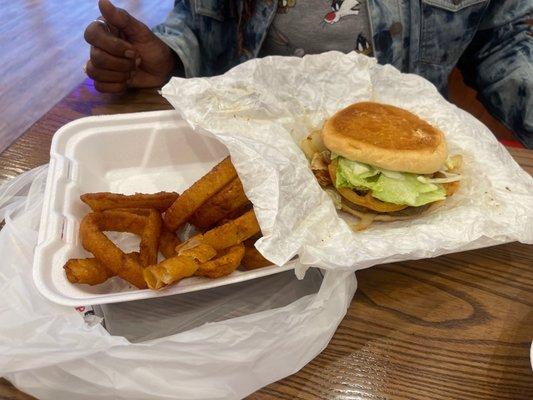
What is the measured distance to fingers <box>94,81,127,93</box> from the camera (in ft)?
4.39

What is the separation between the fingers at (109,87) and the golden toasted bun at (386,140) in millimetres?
665

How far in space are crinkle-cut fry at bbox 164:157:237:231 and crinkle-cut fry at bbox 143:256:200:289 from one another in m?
0.14

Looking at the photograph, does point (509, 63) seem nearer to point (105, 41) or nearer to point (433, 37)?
point (433, 37)

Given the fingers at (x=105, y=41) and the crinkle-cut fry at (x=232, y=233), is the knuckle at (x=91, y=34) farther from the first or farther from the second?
the crinkle-cut fry at (x=232, y=233)

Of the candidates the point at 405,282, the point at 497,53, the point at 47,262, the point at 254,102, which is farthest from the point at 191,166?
the point at 497,53

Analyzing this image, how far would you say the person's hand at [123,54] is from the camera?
1.29m

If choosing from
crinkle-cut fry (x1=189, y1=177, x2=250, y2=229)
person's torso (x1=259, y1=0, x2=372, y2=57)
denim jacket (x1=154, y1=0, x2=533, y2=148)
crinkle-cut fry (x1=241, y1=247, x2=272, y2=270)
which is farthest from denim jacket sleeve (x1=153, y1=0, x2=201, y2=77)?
crinkle-cut fry (x1=241, y1=247, x2=272, y2=270)

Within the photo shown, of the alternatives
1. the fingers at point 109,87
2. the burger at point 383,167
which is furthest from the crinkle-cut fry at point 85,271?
the fingers at point 109,87

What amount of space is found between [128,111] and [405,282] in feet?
3.01

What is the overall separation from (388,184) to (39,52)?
10.0 ft

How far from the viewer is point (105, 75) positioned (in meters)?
1.32

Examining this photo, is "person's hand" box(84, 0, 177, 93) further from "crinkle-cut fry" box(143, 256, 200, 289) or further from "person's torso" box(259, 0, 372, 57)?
"crinkle-cut fry" box(143, 256, 200, 289)

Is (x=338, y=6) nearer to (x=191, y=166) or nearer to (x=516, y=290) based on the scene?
(x=191, y=166)

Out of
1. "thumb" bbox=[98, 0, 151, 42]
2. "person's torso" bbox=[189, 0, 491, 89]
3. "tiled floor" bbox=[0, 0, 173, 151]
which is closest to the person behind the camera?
"thumb" bbox=[98, 0, 151, 42]
